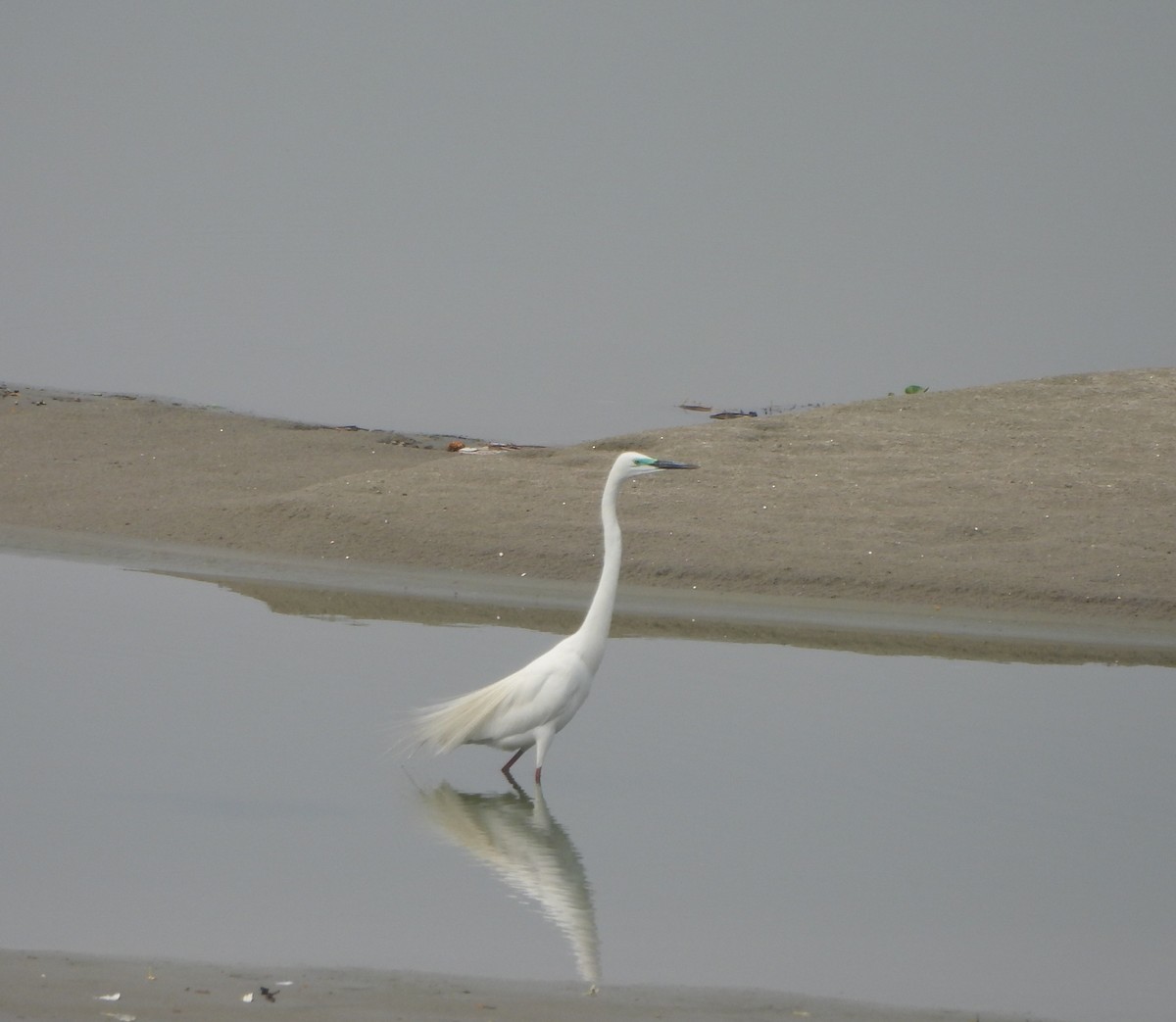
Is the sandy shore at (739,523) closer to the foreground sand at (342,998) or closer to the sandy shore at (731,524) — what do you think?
the sandy shore at (731,524)

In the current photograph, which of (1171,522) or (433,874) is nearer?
(433,874)

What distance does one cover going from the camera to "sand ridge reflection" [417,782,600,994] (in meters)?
4.07

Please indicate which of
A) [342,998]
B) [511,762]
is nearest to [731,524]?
[511,762]

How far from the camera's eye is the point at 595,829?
5.00 metres

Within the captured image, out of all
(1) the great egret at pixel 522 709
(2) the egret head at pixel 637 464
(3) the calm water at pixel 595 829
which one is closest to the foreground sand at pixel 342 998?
(3) the calm water at pixel 595 829

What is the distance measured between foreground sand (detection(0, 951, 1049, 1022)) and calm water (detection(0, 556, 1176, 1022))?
0.56ft

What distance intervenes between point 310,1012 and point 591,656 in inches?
115

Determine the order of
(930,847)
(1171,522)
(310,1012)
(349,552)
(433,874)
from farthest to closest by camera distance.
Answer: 1. (1171,522)
2. (349,552)
3. (930,847)
4. (433,874)
5. (310,1012)

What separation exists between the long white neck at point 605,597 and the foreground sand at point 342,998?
8.13 feet

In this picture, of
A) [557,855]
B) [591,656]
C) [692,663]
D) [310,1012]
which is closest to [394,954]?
[310,1012]

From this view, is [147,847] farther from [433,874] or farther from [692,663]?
[692,663]

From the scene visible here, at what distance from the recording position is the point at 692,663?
772cm

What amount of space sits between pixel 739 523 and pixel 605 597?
194 inches

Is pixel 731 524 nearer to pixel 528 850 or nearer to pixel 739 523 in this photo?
pixel 739 523
